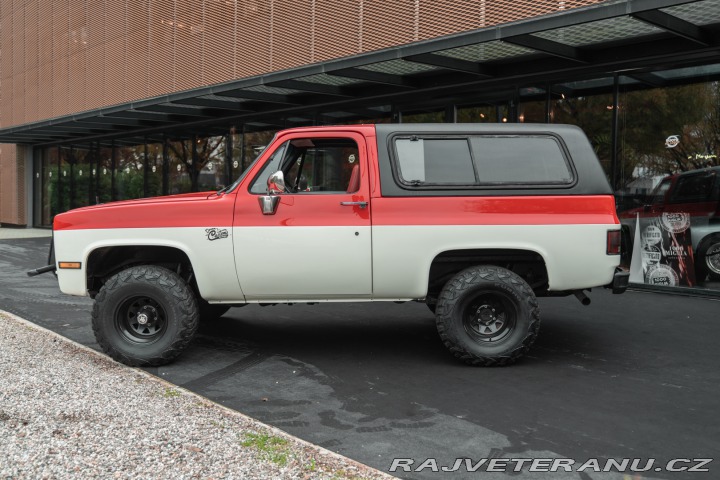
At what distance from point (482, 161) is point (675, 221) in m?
5.42

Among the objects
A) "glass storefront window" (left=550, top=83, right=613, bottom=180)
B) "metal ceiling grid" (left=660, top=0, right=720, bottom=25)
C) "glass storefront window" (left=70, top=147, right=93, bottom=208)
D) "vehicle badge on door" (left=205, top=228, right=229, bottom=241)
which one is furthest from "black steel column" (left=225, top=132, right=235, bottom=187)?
"vehicle badge on door" (left=205, top=228, right=229, bottom=241)

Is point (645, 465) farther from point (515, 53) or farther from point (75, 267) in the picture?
point (515, 53)

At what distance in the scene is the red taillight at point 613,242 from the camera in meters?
5.50

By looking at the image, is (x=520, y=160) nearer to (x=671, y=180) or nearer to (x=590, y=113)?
(x=671, y=180)

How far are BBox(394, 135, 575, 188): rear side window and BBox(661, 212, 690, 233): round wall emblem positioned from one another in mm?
4896

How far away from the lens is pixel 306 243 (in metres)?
Result: 5.47

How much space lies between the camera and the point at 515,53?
32.9ft

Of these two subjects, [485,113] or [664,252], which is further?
[485,113]

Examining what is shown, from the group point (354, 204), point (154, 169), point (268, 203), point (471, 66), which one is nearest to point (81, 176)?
point (154, 169)

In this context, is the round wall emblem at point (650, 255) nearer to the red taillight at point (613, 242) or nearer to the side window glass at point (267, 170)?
the red taillight at point (613, 242)

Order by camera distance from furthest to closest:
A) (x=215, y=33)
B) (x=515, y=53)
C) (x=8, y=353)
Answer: (x=215, y=33)
(x=515, y=53)
(x=8, y=353)

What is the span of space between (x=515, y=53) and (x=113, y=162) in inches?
642

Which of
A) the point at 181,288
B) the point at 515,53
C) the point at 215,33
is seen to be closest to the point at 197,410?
the point at 181,288

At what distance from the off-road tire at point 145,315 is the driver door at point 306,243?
1.87ft
